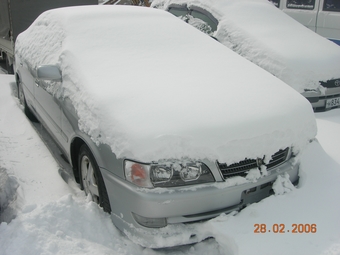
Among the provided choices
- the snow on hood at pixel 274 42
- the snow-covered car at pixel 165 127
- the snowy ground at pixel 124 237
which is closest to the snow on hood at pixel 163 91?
the snow-covered car at pixel 165 127

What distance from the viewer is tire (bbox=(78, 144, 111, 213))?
2.45 metres

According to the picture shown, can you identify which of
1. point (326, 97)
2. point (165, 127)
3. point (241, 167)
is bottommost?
point (326, 97)

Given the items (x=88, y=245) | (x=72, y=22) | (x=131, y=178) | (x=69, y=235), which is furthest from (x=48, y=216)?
(x=72, y=22)

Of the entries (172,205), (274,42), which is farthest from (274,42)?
(172,205)

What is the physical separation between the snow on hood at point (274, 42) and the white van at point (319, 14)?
1.89 metres

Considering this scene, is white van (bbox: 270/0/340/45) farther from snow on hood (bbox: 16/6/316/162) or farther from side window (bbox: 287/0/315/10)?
snow on hood (bbox: 16/6/316/162)

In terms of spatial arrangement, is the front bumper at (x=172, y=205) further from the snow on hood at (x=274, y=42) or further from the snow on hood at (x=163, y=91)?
the snow on hood at (x=274, y=42)

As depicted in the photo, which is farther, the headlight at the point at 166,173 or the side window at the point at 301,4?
the side window at the point at 301,4

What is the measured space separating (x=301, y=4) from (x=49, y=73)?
22.4 ft

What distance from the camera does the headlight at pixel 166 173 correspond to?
2.15 metres

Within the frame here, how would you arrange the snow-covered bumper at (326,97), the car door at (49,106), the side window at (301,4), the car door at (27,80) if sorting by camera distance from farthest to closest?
the side window at (301,4) < the snow-covered bumper at (326,97) < the car door at (27,80) < the car door at (49,106)

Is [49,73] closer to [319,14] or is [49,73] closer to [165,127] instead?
[165,127]
